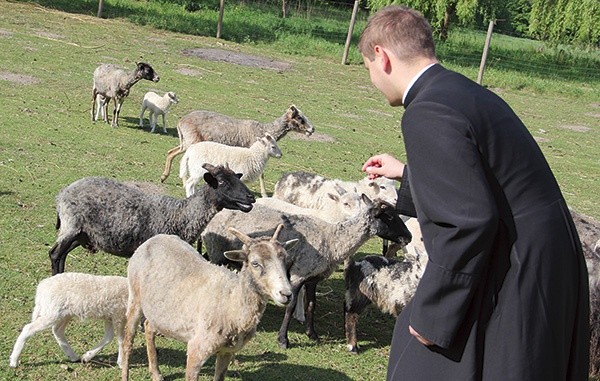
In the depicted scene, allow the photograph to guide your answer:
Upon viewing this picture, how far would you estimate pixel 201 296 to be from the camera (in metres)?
5.03

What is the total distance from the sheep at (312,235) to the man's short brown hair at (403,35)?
13.9 feet

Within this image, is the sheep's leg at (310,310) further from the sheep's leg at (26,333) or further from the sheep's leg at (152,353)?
the sheep's leg at (26,333)

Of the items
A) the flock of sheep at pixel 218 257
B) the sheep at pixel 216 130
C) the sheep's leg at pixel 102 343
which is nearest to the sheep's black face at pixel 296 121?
the sheep at pixel 216 130

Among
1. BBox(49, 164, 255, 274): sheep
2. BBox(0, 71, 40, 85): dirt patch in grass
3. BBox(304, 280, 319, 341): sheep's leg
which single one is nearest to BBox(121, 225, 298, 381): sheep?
BBox(49, 164, 255, 274): sheep

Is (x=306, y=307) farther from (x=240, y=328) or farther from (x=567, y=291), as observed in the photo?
(x=567, y=291)

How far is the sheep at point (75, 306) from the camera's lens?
5242mm

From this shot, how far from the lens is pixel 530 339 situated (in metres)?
2.31

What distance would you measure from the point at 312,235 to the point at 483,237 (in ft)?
15.1

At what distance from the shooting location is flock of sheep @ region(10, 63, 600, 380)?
4.94m

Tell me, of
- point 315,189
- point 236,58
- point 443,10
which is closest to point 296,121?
point 315,189

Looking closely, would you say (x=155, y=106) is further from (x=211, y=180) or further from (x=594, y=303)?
(x=594, y=303)

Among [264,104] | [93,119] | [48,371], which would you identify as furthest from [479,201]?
[264,104]

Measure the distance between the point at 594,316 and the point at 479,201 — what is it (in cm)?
407

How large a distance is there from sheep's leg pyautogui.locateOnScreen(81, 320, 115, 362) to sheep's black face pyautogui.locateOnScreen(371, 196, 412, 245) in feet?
7.92
